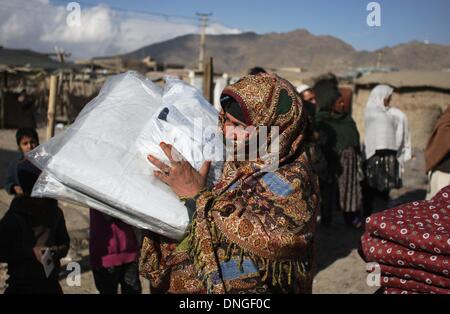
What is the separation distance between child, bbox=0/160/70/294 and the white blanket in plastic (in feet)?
3.00

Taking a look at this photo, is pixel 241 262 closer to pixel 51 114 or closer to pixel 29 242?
pixel 29 242

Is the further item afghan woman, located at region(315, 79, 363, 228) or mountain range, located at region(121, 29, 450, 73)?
mountain range, located at region(121, 29, 450, 73)

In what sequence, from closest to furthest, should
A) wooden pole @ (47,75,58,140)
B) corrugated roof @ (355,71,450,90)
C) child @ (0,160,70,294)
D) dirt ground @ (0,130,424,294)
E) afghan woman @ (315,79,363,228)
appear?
child @ (0,160,70,294), wooden pole @ (47,75,58,140), dirt ground @ (0,130,424,294), afghan woman @ (315,79,363,228), corrugated roof @ (355,71,450,90)

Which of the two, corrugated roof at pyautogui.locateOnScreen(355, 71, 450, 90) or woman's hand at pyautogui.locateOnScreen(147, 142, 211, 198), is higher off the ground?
corrugated roof at pyautogui.locateOnScreen(355, 71, 450, 90)

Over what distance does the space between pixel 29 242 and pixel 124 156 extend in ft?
3.79

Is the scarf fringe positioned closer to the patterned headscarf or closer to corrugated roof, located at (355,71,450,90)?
the patterned headscarf

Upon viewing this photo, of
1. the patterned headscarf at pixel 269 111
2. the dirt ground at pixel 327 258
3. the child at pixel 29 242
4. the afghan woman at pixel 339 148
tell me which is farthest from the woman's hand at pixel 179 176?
the afghan woman at pixel 339 148

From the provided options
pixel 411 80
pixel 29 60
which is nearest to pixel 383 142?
pixel 411 80

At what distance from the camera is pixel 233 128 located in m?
1.64

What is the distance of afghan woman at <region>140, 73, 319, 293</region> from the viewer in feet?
4.85

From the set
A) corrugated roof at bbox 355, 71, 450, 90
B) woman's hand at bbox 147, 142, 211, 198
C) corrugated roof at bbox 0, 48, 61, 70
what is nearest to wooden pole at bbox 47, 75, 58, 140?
woman's hand at bbox 147, 142, 211, 198

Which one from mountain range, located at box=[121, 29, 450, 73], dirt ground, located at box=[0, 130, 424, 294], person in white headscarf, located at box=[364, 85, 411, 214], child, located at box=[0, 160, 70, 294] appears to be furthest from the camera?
mountain range, located at box=[121, 29, 450, 73]

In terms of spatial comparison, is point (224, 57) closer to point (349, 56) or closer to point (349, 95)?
point (349, 56)
